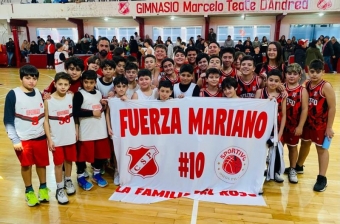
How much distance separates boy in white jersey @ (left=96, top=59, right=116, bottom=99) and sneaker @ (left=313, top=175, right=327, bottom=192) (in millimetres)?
2655

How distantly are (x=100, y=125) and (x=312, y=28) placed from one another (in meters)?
16.7

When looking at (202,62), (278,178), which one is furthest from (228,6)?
Answer: (278,178)

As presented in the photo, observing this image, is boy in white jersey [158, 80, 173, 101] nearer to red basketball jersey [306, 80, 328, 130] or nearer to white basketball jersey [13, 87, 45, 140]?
white basketball jersey [13, 87, 45, 140]

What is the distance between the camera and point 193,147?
121 inches

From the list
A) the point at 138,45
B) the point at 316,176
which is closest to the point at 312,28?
the point at 138,45

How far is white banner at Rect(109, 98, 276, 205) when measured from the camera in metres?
3.00

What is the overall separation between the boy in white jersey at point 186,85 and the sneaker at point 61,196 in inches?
64.4

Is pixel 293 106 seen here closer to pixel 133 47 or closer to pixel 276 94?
pixel 276 94

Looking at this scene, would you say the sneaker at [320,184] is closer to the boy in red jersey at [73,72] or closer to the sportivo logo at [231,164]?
the sportivo logo at [231,164]

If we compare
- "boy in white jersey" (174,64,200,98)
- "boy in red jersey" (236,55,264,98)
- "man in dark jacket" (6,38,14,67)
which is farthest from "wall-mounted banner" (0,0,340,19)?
"boy in white jersey" (174,64,200,98)

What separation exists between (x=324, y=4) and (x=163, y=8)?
8.23m

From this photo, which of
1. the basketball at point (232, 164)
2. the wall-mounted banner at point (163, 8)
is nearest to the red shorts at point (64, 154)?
the basketball at point (232, 164)

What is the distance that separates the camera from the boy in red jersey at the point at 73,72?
2996 mm

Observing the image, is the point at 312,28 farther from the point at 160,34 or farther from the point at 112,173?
the point at 112,173
